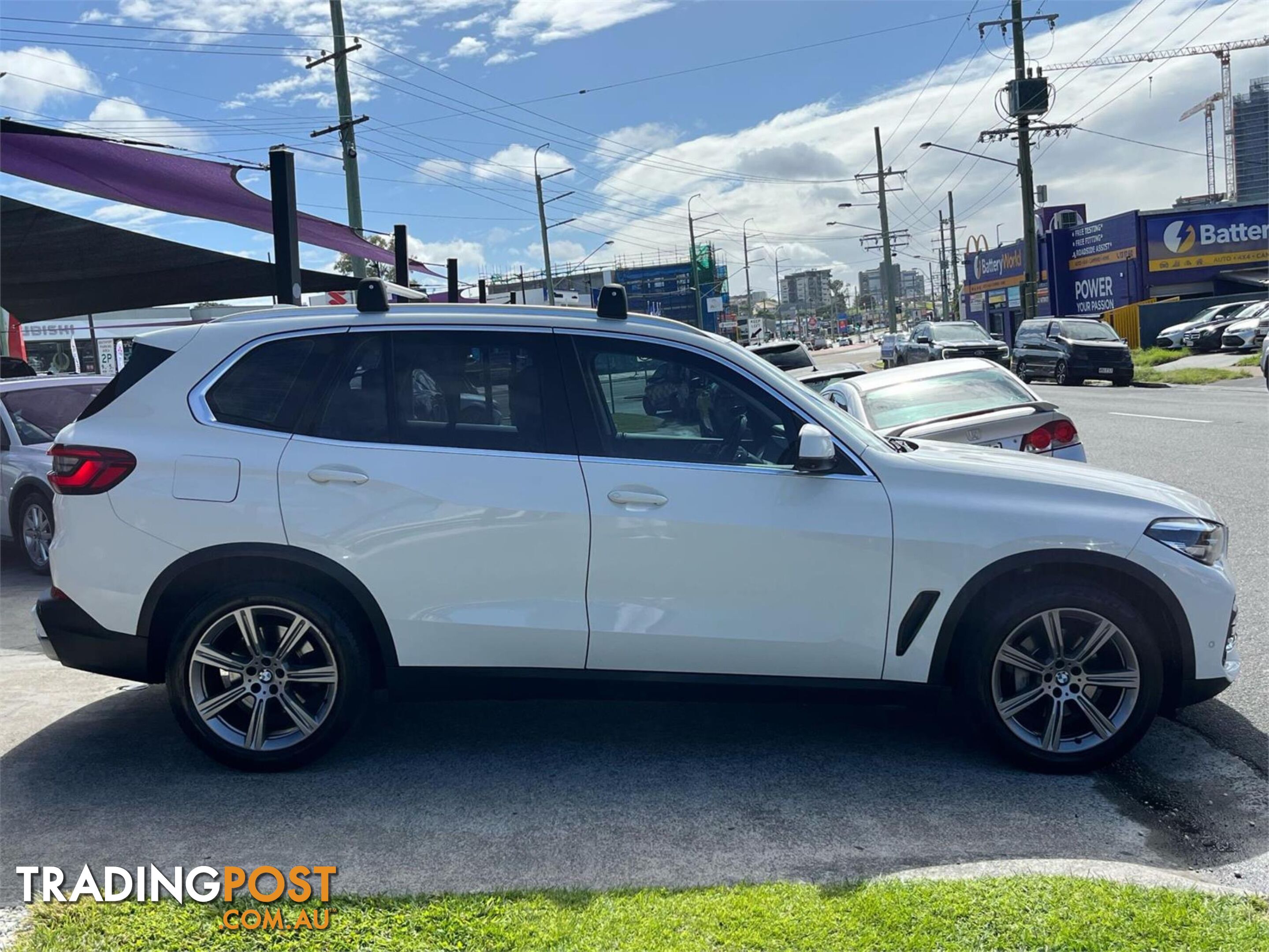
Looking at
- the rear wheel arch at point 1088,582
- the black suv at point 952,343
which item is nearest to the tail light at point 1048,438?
the rear wheel arch at point 1088,582

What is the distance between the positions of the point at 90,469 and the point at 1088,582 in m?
3.96

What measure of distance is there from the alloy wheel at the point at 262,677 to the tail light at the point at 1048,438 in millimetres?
5544

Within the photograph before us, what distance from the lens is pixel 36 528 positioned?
31.2 ft

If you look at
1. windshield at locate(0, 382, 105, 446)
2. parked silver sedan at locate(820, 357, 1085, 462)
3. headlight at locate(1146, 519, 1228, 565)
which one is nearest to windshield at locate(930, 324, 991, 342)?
parked silver sedan at locate(820, 357, 1085, 462)

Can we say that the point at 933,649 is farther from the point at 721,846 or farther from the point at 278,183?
the point at 278,183

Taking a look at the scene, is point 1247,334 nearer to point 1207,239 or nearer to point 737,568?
point 1207,239

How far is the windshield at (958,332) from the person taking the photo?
3089 cm

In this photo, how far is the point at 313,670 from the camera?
441 centimetres

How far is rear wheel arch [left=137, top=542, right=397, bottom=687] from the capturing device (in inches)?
171

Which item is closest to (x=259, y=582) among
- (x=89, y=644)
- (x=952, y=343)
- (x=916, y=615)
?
(x=89, y=644)

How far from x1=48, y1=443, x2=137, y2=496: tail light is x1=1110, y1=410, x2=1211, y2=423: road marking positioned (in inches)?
615

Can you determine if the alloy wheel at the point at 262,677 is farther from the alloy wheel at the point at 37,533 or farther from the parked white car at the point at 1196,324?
the parked white car at the point at 1196,324

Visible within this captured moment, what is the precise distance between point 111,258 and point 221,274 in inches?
53.0

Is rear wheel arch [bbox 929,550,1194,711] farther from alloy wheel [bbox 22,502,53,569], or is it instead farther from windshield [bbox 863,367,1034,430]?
alloy wheel [bbox 22,502,53,569]
